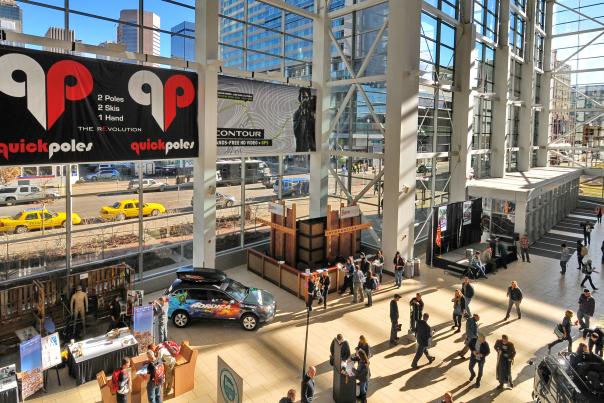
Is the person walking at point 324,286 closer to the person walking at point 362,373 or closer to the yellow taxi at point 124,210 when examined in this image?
the person walking at point 362,373

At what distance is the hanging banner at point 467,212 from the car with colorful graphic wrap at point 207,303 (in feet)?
37.1

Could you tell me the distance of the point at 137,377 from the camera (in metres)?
7.91

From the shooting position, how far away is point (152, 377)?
7.72 m

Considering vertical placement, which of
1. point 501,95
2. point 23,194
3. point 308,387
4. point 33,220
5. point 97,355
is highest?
point 501,95

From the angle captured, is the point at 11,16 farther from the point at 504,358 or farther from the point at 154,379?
the point at 504,358

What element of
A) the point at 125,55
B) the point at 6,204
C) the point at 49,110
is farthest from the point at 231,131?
the point at 6,204

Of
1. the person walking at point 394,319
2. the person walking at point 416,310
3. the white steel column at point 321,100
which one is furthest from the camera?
the white steel column at point 321,100

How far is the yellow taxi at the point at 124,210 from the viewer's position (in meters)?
12.8

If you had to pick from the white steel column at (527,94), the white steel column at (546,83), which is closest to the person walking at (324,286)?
the white steel column at (527,94)

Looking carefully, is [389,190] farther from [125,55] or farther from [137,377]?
[137,377]

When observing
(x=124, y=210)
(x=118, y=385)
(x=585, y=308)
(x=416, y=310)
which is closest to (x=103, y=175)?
(x=124, y=210)

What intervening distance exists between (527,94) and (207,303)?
25463 mm

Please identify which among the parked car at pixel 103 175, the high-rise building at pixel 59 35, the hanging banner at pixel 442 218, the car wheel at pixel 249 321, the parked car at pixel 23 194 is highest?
the high-rise building at pixel 59 35

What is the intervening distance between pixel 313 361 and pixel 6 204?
8.24 metres
